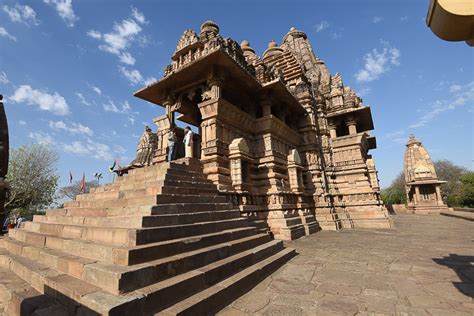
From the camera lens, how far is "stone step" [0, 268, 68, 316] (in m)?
2.56

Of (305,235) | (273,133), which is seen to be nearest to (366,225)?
(305,235)

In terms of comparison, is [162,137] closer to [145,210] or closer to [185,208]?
[185,208]

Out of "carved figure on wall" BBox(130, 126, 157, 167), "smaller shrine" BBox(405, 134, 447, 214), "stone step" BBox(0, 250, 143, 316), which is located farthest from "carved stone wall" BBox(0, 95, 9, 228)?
"smaller shrine" BBox(405, 134, 447, 214)

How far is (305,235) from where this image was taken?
9.69 m

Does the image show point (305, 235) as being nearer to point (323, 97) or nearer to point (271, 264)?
point (271, 264)

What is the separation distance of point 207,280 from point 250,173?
21.5 feet

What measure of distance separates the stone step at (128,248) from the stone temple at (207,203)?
21 millimetres

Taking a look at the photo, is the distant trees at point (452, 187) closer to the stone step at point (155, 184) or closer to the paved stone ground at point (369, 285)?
the paved stone ground at point (369, 285)

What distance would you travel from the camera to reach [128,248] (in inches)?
118

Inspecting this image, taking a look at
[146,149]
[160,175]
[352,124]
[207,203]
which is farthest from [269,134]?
[146,149]

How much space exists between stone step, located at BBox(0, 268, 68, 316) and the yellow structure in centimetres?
457

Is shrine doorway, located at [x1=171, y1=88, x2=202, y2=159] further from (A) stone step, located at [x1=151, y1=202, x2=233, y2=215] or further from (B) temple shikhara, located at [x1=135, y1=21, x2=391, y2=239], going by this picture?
(A) stone step, located at [x1=151, y1=202, x2=233, y2=215]

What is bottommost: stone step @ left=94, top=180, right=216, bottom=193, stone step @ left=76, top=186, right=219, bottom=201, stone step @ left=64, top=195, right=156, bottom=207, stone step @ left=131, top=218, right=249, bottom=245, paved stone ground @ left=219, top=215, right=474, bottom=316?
paved stone ground @ left=219, top=215, right=474, bottom=316

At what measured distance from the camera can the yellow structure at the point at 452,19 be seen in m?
1.71
